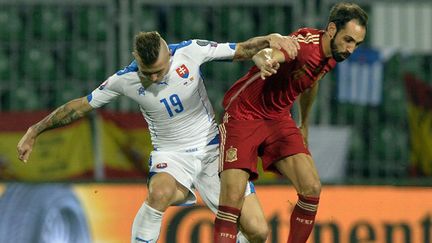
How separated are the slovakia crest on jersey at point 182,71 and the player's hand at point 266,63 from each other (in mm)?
960

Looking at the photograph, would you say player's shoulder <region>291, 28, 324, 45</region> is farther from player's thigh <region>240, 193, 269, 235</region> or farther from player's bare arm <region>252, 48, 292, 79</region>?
player's thigh <region>240, 193, 269, 235</region>

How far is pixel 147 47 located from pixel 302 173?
136 centimetres

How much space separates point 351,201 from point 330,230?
323 millimetres

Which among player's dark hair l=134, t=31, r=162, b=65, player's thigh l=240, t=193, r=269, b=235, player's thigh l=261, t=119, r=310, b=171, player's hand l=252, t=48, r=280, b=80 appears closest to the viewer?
player's hand l=252, t=48, r=280, b=80

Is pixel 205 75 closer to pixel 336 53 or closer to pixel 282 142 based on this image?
pixel 282 142

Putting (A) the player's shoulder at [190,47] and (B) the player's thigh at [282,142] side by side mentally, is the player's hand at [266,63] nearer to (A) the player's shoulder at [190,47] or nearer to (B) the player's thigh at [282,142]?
(B) the player's thigh at [282,142]

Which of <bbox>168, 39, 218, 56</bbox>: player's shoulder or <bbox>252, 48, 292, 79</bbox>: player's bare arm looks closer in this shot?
<bbox>252, 48, 292, 79</bbox>: player's bare arm

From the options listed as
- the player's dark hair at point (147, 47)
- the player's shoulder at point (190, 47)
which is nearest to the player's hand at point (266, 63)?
the player's dark hair at point (147, 47)

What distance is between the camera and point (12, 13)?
1330cm

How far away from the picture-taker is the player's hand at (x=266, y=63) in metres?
7.64

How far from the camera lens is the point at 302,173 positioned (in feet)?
27.6

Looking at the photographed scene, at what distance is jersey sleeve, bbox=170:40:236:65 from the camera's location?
8.67m

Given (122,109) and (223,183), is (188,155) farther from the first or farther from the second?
(122,109)

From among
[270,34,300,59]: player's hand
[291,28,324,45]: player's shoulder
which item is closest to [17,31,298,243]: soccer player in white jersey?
[291,28,324,45]: player's shoulder
